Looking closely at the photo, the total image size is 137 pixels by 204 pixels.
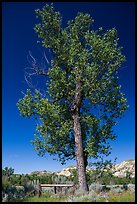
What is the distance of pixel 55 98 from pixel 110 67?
3893 millimetres

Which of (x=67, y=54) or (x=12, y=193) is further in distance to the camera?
(x=67, y=54)

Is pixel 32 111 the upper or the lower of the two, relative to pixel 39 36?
lower

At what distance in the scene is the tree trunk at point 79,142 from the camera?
17141 mm

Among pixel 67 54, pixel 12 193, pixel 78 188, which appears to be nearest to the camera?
pixel 12 193

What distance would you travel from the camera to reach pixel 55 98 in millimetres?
19203

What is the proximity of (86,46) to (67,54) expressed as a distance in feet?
4.25

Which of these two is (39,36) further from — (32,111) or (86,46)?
(32,111)

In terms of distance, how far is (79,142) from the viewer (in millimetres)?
17641

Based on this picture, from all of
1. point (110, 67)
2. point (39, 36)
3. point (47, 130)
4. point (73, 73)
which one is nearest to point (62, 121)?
point (47, 130)

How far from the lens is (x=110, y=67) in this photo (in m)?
18.5

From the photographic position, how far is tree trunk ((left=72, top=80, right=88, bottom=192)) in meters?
17.1

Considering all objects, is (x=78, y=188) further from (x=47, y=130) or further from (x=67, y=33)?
(x=67, y=33)

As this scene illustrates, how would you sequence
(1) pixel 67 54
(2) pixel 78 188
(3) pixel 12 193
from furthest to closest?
1. (1) pixel 67 54
2. (2) pixel 78 188
3. (3) pixel 12 193

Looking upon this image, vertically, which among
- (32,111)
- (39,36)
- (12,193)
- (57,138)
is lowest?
(12,193)
